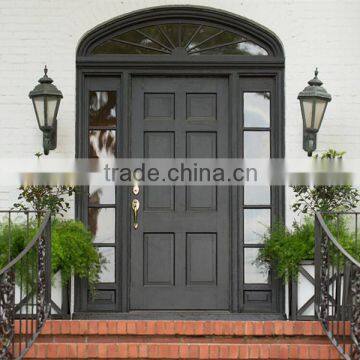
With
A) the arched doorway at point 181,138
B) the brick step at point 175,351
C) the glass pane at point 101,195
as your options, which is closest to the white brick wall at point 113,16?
the arched doorway at point 181,138

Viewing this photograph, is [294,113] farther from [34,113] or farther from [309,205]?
[34,113]

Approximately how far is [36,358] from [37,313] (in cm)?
35

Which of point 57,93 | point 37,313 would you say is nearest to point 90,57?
point 57,93

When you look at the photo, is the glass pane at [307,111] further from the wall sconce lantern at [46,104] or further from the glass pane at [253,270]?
the wall sconce lantern at [46,104]

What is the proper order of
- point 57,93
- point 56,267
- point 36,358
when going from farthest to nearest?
point 57,93
point 56,267
point 36,358

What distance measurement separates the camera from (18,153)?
8883mm

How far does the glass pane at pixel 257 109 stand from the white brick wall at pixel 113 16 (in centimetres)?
24

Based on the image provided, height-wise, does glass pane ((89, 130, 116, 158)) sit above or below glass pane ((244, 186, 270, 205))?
above

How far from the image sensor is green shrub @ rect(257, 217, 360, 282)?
26.1 feet

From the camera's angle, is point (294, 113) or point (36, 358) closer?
point (36, 358)

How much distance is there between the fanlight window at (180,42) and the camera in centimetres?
907

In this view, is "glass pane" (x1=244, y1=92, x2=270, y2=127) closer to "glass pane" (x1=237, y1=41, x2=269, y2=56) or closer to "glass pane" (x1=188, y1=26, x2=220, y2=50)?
"glass pane" (x1=237, y1=41, x2=269, y2=56)

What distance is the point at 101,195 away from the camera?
29.6 ft

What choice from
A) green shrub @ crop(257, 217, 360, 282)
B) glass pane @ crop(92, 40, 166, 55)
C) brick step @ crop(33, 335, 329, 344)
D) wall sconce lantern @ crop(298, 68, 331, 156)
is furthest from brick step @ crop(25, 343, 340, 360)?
glass pane @ crop(92, 40, 166, 55)
